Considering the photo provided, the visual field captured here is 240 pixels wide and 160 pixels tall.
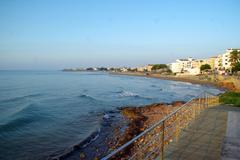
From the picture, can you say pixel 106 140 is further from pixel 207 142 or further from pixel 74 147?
pixel 207 142

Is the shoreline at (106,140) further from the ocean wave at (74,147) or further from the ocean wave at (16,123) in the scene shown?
the ocean wave at (16,123)

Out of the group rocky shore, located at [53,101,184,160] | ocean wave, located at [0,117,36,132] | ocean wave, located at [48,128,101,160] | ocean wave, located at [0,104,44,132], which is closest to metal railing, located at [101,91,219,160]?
rocky shore, located at [53,101,184,160]

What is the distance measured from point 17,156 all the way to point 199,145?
24.2 ft

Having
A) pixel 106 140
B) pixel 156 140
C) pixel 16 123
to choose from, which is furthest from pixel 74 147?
pixel 16 123

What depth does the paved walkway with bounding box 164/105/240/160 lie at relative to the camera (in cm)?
471

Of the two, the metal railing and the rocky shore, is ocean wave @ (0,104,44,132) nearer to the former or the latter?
the rocky shore

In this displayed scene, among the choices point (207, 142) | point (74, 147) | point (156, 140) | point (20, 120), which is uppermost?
point (207, 142)

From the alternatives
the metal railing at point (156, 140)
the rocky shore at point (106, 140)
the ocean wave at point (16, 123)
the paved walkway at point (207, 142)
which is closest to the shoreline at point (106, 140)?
the rocky shore at point (106, 140)

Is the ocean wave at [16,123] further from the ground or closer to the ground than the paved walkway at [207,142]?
closer to the ground

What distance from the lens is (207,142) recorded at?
5.58 metres

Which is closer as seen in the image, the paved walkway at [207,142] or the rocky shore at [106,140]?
the paved walkway at [207,142]

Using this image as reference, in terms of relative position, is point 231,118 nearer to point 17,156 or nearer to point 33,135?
point 17,156

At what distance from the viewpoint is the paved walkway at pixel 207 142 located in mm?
4711

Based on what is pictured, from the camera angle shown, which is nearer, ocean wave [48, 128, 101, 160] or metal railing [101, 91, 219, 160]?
metal railing [101, 91, 219, 160]
